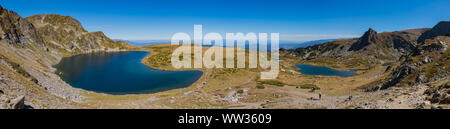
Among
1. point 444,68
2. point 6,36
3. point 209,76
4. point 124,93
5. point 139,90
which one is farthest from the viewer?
point 6,36

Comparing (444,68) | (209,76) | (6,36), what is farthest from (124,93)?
(6,36)

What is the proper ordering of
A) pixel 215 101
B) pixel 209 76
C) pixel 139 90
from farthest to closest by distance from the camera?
pixel 209 76 < pixel 139 90 < pixel 215 101

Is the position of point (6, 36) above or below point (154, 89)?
above

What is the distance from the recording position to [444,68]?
41469 mm

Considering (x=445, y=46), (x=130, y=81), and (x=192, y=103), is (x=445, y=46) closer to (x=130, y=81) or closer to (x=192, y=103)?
(x=192, y=103)

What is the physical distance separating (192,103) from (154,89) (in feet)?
86.8

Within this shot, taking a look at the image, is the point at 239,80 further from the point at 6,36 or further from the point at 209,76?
the point at 6,36

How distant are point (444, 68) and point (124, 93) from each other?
79766 millimetres
